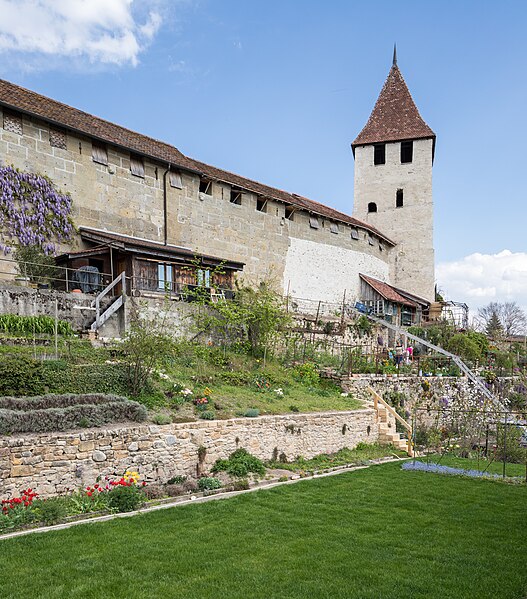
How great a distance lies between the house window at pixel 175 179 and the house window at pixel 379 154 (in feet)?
61.1

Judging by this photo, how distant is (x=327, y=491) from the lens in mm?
9414

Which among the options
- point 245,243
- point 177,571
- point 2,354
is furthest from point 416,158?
point 177,571

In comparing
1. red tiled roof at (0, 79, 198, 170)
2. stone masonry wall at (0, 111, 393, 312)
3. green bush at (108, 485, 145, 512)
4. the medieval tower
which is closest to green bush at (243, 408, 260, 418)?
green bush at (108, 485, 145, 512)

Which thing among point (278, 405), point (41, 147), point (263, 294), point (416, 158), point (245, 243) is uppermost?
point (416, 158)

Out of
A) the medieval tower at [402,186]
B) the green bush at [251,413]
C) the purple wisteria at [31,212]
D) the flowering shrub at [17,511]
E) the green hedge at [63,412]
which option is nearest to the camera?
the flowering shrub at [17,511]

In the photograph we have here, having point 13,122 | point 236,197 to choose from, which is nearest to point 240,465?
point 13,122

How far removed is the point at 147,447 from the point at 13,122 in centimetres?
1204

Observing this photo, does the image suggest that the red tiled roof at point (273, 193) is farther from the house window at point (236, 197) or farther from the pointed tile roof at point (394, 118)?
the pointed tile roof at point (394, 118)

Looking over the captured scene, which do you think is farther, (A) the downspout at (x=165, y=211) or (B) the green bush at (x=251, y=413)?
(A) the downspout at (x=165, y=211)

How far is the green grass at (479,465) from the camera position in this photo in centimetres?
1191

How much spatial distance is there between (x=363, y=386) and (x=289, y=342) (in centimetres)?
317

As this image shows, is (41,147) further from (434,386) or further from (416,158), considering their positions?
(416,158)

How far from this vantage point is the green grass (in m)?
11.9

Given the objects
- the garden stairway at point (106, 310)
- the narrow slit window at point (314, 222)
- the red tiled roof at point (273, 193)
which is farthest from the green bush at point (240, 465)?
the narrow slit window at point (314, 222)
